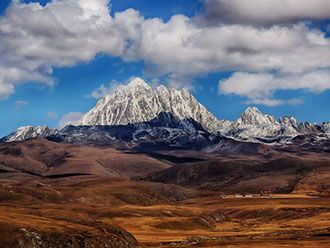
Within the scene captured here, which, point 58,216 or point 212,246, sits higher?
point 58,216

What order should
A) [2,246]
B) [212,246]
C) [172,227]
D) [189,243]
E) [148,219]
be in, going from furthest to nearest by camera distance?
1. [148,219]
2. [172,227]
3. [189,243]
4. [212,246]
5. [2,246]

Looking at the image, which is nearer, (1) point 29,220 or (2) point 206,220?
(1) point 29,220

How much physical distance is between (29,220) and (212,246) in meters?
33.5

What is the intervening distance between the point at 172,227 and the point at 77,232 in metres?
66.4

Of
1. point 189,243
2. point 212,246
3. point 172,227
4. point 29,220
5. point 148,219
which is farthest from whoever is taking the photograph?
point 148,219

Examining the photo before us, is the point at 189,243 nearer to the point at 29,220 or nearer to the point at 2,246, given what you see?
the point at 29,220

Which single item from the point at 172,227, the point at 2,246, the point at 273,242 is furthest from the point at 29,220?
the point at 172,227

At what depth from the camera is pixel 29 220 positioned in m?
87.7

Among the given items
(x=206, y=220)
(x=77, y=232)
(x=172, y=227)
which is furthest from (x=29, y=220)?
(x=206, y=220)

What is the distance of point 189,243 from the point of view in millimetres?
102312

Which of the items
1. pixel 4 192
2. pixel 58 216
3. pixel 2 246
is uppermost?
pixel 4 192

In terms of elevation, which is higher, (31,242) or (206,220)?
(206,220)

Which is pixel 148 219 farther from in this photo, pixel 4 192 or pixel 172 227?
pixel 4 192

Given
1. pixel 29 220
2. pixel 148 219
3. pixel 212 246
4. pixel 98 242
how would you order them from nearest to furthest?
pixel 98 242
pixel 29 220
pixel 212 246
pixel 148 219
